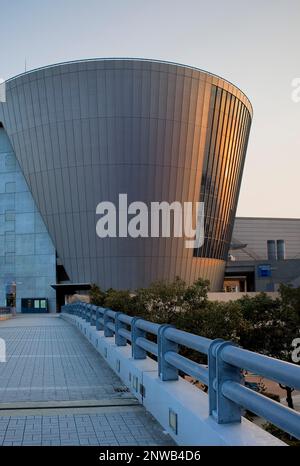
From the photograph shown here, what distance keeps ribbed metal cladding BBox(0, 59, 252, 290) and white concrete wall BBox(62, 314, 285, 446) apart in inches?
1773

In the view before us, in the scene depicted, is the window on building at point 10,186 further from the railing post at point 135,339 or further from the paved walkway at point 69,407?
the railing post at point 135,339

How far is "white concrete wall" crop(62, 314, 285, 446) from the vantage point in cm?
402

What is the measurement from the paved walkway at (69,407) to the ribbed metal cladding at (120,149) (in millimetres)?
41604

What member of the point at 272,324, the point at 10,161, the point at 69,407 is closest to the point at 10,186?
the point at 10,161

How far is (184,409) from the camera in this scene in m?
5.04

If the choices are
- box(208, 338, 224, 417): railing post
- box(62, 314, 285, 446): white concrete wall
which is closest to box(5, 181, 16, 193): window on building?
box(62, 314, 285, 446): white concrete wall

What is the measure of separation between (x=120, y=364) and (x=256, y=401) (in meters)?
6.14

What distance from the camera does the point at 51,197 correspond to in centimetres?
5697

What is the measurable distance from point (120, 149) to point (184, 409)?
4894cm

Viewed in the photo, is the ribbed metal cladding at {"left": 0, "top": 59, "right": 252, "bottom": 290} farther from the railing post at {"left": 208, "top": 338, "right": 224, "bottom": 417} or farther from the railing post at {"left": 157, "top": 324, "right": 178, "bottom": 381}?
the railing post at {"left": 208, "top": 338, "right": 224, "bottom": 417}

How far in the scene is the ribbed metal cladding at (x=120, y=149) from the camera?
52.5 metres

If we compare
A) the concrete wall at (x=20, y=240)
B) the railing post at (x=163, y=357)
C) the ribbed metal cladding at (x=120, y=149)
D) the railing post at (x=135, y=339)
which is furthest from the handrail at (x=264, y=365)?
the concrete wall at (x=20, y=240)

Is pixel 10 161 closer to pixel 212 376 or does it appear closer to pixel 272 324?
pixel 272 324
